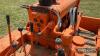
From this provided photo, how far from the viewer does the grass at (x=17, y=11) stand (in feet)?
26.5

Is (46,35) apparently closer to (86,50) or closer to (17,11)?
(86,50)

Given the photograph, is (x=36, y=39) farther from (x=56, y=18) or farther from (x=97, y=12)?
(x=97, y=12)

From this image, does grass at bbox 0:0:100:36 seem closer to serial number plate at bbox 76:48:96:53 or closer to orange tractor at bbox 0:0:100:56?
orange tractor at bbox 0:0:100:56

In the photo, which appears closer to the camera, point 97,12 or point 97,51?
point 97,51

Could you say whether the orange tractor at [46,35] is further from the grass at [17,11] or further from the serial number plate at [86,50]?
the grass at [17,11]

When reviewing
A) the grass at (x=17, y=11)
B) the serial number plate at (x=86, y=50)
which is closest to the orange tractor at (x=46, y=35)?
the serial number plate at (x=86, y=50)

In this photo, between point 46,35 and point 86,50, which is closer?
point 46,35

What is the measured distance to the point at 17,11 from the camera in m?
9.55

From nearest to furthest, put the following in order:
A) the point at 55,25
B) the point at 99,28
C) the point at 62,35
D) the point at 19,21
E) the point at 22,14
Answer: the point at 62,35 < the point at 55,25 < the point at 99,28 < the point at 19,21 < the point at 22,14

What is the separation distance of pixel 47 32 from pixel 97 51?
1408 millimetres

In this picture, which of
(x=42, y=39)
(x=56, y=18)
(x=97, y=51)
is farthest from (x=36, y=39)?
(x=97, y=51)

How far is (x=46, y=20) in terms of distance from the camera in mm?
4246

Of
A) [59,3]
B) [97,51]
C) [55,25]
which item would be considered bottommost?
[97,51]

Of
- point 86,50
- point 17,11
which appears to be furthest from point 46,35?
point 17,11
